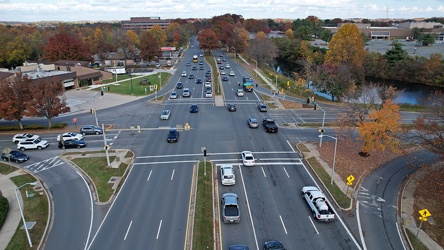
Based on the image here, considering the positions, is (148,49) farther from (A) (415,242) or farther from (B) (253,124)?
(A) (415,242)

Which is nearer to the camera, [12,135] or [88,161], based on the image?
[88,161]

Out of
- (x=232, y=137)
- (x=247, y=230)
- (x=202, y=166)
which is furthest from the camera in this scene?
(x=232, y=137)

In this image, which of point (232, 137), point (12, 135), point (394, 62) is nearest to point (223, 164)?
point (232, 137)

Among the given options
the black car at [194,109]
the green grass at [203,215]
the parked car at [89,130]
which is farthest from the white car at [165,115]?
the green grass at [203,215]

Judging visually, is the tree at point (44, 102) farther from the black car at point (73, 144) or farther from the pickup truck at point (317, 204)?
the pickup truck at point (317, 204)

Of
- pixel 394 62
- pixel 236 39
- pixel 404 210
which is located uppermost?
pixel 236 39

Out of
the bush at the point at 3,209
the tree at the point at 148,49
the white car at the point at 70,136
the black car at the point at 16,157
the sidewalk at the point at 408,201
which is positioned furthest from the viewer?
the tree at the point at 148,49

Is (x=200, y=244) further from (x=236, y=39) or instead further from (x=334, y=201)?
(x=236, y=39)

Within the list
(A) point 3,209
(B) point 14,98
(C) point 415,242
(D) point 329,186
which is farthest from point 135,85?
(C) point 415,242

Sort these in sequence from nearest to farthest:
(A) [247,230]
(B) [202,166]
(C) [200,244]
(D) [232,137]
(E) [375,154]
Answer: (C) [200,244]
(A) [247,230]
(B) [202,166]
(E) [375,154]
(D) [232,137]
